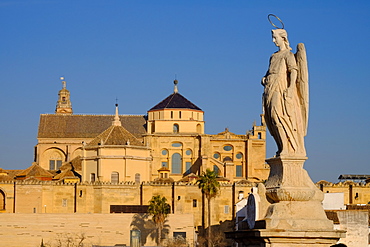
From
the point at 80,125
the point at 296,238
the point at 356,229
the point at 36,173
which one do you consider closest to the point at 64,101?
the point at 80,125

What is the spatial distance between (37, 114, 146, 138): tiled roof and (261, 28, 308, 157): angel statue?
319 ft

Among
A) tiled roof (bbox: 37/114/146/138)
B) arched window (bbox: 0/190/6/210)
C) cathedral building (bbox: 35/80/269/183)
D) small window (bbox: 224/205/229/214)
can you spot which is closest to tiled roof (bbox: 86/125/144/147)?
cathedral building (bbox: 35/80/269/183)

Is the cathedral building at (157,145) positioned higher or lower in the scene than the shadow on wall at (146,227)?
higher

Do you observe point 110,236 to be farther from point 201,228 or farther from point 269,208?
point 269,208

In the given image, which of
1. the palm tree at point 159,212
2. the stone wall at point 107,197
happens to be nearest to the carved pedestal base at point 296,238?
the palm tree at point 159,212

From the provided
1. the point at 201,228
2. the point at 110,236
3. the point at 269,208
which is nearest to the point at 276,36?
the point at 269,208

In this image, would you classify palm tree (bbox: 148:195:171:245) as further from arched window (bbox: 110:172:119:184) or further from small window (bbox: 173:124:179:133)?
small window (bbox: 173:124:179:133)

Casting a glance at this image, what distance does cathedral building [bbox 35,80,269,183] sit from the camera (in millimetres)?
91188

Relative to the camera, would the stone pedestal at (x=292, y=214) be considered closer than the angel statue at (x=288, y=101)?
Yes

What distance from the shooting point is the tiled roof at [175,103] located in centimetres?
10375

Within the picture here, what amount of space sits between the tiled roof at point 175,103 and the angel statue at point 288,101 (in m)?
94.6

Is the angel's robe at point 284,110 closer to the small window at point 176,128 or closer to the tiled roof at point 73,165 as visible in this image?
the tiled roof at point 73,165

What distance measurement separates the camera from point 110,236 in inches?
2933

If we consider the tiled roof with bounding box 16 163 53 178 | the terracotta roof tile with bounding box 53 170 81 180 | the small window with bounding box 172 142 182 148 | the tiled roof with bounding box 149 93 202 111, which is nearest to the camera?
the terracotta roof tile with bounding box 53 170 81 180
